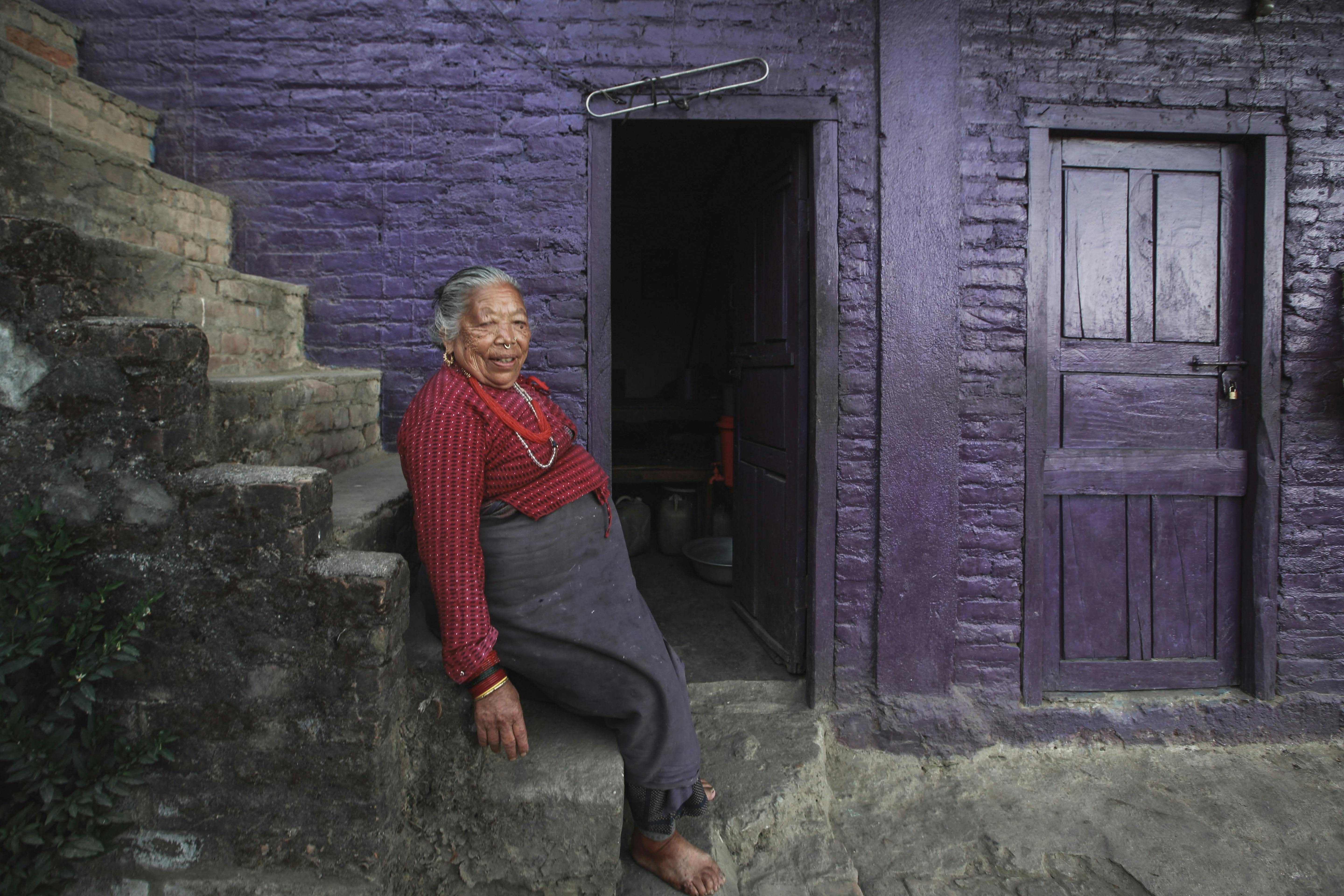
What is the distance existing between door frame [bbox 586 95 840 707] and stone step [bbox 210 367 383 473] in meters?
0.97

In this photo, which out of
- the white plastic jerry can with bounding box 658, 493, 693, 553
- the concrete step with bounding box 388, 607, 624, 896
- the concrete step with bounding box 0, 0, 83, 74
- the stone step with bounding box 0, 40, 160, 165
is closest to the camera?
the concrete step with bounding box 388, 607, 624, 896

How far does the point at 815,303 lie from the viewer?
3.25m

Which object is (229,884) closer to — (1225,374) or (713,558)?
(713,558)

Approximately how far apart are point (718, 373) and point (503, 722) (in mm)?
5818

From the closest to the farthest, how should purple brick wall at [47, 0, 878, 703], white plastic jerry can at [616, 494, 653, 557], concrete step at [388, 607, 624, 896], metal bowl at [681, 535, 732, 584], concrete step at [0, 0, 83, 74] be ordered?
concrete step at [388, 607, 624, 896]
concrete step at [0, 0, 83, 74]
purple brick wall at [47, 0, 878, 703]
metal bowl at [681, 535, 732, 584]
white plastic jerry can at [616, 494, 653, 557]

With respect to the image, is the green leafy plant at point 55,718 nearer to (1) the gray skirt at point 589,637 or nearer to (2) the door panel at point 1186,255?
(1) the gray skirt at point 589,637

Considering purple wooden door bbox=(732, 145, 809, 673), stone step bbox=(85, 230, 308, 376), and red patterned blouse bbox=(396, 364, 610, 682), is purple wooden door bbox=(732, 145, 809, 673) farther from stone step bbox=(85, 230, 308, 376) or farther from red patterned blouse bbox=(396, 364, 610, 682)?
stone step bbox=(85, 230, 308, 376)

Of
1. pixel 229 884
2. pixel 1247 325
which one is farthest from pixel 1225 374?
pixel 229 884

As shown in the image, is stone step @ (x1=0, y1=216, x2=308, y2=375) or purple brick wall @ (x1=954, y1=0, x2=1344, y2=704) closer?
stone step @ (x1=0, y1=216, x2=308, y2=375)

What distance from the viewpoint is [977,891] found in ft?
8.52

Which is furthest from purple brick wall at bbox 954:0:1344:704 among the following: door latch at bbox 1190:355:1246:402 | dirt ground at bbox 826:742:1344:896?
dirt ground at bbox 826:742:1344:896

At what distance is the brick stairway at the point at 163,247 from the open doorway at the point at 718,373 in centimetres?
175

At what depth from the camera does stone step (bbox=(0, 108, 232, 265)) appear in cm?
221

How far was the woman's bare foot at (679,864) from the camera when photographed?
2234 millimetres
